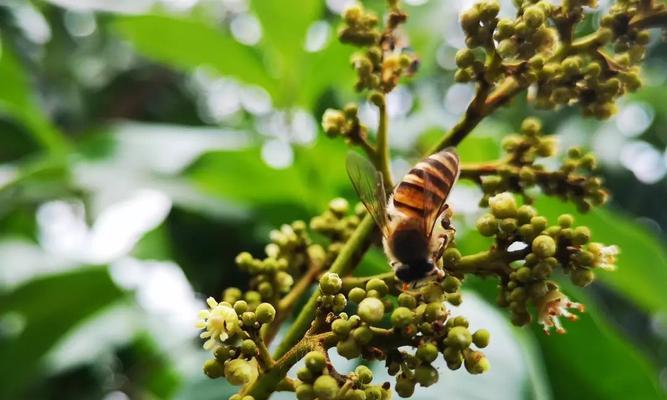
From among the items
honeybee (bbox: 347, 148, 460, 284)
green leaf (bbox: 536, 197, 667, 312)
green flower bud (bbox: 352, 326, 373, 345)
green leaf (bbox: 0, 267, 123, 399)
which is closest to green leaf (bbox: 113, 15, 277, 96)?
green leaf (bbox: 0, 267, 123, 399)

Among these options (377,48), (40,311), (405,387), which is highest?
(377,48)

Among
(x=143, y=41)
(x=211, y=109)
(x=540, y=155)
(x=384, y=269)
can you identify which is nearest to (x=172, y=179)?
(x=143, y=41)

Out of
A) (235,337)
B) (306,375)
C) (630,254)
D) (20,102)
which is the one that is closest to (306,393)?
(306,375)

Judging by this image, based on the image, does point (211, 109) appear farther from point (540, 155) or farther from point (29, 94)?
point (540, 155)

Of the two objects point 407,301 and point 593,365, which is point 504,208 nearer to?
point 407,301

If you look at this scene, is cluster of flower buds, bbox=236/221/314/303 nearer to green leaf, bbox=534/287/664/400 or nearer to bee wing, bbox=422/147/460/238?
bee wing, bbox=422/147/460/238

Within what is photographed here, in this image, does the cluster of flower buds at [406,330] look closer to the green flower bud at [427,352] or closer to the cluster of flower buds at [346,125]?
the green flower bud at [427,352]
